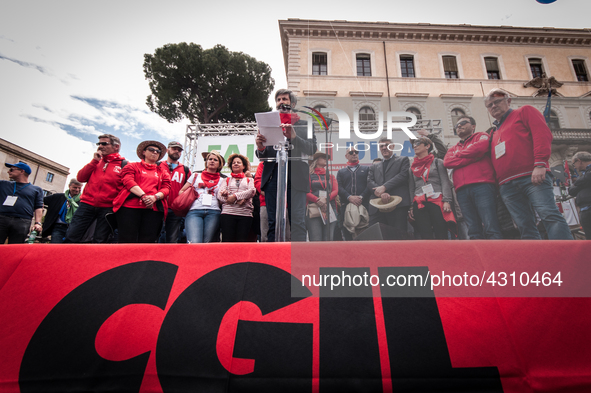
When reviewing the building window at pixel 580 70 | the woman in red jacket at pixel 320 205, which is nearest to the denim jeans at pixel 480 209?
the woman in red jacket at pixel 320 205

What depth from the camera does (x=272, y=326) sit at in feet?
3.79

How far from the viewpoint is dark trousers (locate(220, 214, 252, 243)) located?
2.59m

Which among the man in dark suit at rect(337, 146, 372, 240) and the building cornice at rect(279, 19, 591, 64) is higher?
the building cornice at rect(279, 19, 591, 64)

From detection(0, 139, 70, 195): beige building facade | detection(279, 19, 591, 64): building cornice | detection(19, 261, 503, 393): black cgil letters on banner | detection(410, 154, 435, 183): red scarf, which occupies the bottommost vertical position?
detection(19, 261, 503, 393): black cgil letters on banner

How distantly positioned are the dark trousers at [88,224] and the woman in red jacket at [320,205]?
2.11 m

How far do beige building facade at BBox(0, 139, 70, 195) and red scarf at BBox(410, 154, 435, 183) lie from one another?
101ft

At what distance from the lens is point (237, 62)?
16266 millimetres

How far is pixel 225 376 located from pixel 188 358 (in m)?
0.18

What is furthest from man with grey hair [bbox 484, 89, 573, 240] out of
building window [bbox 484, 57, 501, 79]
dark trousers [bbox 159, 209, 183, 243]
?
building window [bbox 484, 57, 501, 79]

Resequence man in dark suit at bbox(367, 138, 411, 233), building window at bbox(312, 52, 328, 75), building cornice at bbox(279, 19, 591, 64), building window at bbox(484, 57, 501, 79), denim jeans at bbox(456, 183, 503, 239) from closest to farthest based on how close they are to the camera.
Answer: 1. denim jeans at bbox(456, 183, 503, 239)
2. man in dark suit at bbox(367, 138, 411, 233)
3. building window at bbox(312, 52, 328, 75)
4. building cornice at bbox(279, 19, 591, 64)
5. building window at bbox(484, 57, 501, 79)

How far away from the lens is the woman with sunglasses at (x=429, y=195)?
3.06 m

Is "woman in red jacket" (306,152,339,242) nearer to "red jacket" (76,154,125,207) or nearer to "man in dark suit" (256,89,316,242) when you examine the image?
"man in dark suit" (256,89,316,242)

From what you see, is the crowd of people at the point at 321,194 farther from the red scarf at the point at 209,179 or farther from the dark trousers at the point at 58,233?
the dark trousers at the point at 58,233

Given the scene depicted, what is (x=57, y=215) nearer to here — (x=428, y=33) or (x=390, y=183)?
(x=390, y=183)
